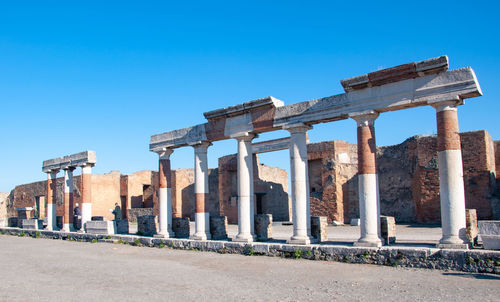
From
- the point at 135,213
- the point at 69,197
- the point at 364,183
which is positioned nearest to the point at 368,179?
the point at 364,183

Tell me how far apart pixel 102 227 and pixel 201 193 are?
490cm

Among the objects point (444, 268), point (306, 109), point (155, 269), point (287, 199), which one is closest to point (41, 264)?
point (155, 269)

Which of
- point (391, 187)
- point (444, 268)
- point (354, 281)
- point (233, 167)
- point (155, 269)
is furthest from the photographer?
point (233, 167)

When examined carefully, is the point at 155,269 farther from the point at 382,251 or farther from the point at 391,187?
the point at 391,187

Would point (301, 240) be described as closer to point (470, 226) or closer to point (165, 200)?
point (470, 226)

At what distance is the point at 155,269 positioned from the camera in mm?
9000

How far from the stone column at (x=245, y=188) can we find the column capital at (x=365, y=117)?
315 cm

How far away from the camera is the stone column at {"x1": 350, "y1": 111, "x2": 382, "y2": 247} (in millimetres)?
9148

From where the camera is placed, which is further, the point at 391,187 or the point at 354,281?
the point at 391,187

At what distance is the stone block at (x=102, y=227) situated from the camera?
15.3 metres

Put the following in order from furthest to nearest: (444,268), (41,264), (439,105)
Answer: (41,264), (439,105), (444,268)

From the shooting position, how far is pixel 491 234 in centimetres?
784

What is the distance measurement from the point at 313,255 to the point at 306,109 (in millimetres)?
Result: 3391

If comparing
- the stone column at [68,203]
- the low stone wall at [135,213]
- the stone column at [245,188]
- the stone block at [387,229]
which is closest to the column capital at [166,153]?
the stone column at [245,188]
